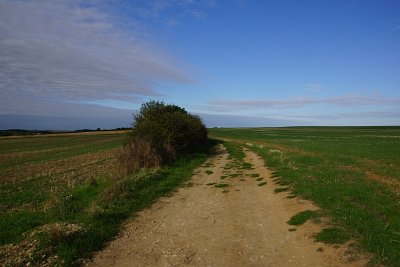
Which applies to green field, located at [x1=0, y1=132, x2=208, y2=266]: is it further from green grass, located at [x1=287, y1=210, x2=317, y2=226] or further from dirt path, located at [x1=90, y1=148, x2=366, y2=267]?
green grass, located at [x1=287, y1=210, x2=317, y2=226]

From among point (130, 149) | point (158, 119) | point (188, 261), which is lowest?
point (188, 261)

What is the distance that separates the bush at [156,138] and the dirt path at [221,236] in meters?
7.83

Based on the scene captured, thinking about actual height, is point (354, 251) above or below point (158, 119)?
below

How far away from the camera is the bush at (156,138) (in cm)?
2170

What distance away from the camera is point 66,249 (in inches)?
311

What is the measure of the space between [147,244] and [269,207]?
17.0ft

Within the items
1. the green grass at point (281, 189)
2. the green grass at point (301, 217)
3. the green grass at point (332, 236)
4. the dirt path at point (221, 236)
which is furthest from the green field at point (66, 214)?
the green grass at point (332, 236)

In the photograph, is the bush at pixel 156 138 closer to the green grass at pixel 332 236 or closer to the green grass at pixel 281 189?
the green grass at pixel 281 189

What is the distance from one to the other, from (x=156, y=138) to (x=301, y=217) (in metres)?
18.4

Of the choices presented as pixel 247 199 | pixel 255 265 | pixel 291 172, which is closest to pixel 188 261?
pixel 255 265

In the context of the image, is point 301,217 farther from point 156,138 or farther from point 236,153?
point 236,153

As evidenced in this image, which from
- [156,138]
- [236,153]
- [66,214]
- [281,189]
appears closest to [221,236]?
[66,214]

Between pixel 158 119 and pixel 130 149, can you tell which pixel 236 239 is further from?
pixel 158 119

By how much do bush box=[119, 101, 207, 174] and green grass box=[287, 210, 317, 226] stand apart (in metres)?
12.3
